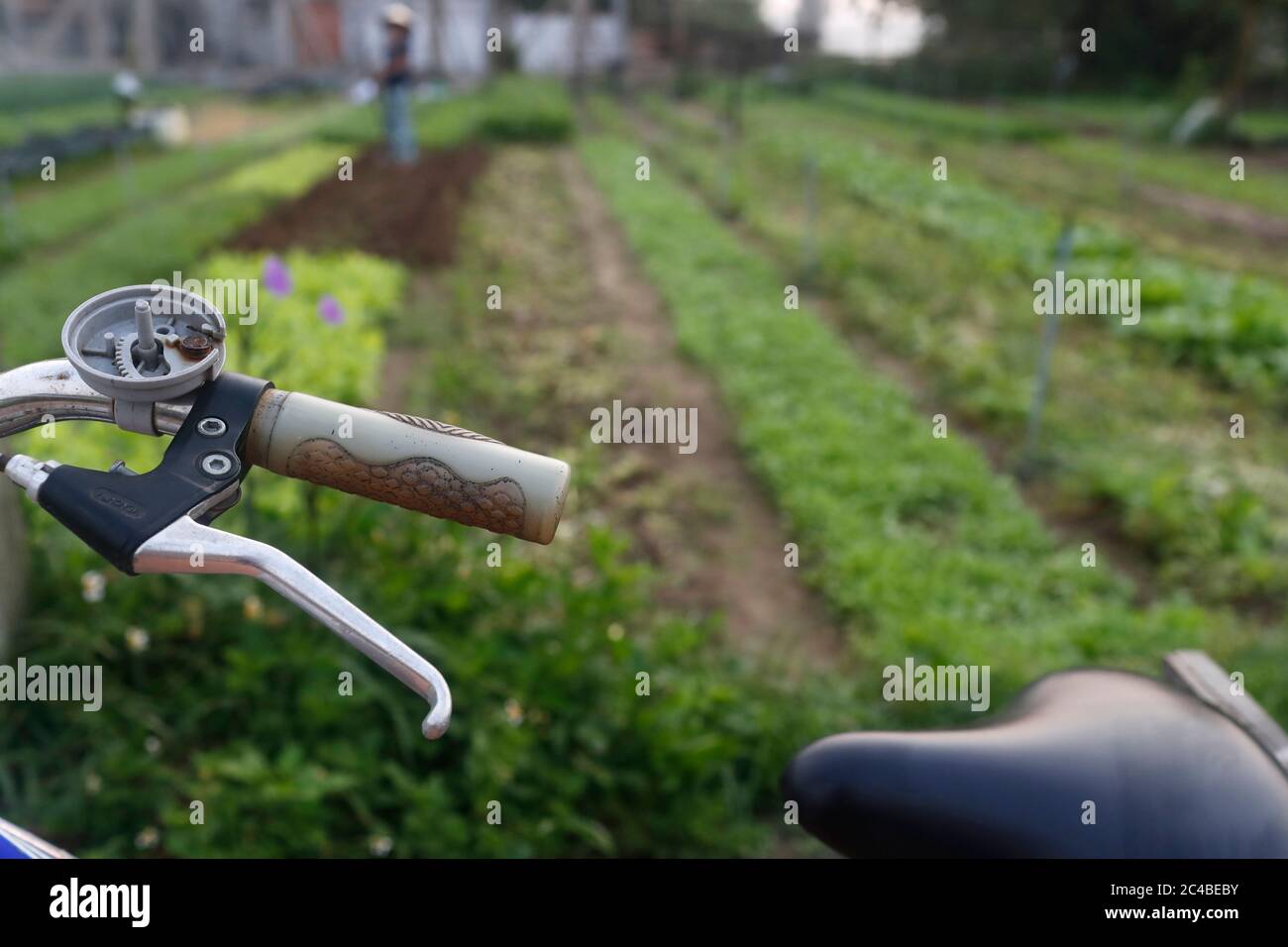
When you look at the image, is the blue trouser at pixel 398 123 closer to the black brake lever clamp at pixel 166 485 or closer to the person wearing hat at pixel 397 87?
the person wearing hat at pixel 397 87

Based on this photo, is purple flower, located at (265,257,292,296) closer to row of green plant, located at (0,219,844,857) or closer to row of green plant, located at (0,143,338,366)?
row of green plant, located at (0,219,844,857)

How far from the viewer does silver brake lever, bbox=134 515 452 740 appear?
2.89 ft

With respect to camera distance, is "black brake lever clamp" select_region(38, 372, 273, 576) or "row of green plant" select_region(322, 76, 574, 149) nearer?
"black brake lever clamp" select_region(38, 372, 273, 576)

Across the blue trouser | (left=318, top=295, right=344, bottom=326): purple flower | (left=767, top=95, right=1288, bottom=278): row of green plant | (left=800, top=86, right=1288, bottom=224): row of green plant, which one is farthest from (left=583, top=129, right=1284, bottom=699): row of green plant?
(left=800, top=86, right=1288, bottom=224): row of green plant

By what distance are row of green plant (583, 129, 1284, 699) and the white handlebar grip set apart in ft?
9.43

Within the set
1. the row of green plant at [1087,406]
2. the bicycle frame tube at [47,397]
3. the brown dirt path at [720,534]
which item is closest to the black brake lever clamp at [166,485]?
the bicycle frame tube at [47,397]

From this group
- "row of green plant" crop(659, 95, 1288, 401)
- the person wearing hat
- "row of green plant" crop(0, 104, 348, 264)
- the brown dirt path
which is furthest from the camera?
the person wearing hat

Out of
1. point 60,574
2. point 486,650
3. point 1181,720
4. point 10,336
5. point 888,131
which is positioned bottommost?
point 486,650

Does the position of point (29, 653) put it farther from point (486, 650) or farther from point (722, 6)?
point (722, 6)

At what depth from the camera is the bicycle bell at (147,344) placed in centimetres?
99

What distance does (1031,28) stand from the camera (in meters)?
30.1

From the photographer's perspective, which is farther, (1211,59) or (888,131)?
(1211,59)

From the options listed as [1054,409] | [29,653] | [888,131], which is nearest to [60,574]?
[29,653]
